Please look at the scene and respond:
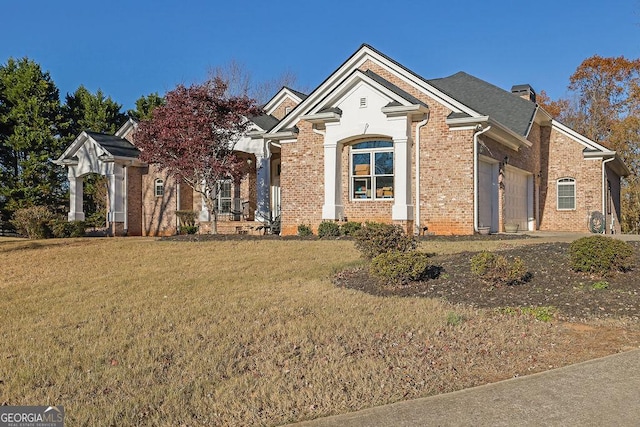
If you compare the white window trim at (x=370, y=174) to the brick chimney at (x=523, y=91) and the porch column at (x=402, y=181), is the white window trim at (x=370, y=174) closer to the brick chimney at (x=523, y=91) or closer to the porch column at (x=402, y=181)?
the porch column at (x=402, y=181)

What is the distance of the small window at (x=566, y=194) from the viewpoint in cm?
2220

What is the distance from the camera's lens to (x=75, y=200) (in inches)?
926

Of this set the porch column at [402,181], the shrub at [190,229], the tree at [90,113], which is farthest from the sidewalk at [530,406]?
the tree at [90,113]

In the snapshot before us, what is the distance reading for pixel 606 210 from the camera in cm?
2238

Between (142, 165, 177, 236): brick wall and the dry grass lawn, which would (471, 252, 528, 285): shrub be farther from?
(142, 165, 177, 236): brick wall

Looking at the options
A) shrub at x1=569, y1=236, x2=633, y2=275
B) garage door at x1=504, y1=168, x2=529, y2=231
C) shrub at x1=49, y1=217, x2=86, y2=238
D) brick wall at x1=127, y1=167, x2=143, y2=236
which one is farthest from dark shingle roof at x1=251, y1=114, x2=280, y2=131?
shrub at x1=569, y1=236, x2=633, y2=275

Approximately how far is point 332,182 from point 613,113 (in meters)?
26.8

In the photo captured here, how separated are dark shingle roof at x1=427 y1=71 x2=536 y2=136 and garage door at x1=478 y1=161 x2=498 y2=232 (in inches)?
127

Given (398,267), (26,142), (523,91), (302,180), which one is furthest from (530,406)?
(26,142)

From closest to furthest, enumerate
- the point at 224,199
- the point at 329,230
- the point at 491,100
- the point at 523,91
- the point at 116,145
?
the point at 329,230, the point at 224,199, the point at 491,100, the point at 116,145, the point at 523,91

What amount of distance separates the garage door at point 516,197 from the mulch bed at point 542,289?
32.2 feet

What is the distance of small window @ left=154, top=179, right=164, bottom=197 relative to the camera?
2317cm

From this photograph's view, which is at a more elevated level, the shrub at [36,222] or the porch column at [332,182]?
the porch column at [332,182]

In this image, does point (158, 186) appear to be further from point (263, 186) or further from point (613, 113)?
point (613, 113)
